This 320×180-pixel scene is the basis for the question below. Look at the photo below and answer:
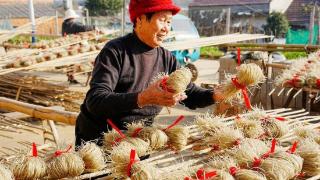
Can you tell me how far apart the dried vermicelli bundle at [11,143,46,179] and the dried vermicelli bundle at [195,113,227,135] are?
95cm

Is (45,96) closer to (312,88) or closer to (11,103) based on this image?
(11,103)

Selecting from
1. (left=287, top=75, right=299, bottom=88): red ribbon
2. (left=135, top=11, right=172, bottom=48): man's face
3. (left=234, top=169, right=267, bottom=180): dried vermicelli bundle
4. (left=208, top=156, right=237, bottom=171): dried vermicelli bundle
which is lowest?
(left=287, top=75, right=299, bottom=88): red ribbon

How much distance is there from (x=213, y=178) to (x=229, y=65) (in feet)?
20.9

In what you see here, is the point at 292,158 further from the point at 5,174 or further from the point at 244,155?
the point at 5,174

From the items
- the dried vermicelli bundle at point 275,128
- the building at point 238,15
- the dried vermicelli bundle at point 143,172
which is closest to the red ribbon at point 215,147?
the dried vermicelli bundle at point 275,128

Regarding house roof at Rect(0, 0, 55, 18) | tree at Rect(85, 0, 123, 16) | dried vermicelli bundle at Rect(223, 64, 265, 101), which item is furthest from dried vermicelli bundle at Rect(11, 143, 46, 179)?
house roof at Rect(0, 0, 55, 18)

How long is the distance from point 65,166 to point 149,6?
36.5 inches

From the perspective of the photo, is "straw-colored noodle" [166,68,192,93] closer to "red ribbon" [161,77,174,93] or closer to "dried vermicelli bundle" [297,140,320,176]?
"red ribbon" [161,77,174,93]

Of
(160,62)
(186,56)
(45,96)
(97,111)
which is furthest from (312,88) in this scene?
(186,56)

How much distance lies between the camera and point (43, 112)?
3.18 metres

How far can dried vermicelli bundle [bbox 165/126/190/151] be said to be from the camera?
7.18 ft

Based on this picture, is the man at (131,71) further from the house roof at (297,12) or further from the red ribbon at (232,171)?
the house roof at (297,12)

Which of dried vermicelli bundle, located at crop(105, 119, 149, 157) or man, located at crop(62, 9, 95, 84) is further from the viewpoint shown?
man, located at crop(62, 9, 95, 84)

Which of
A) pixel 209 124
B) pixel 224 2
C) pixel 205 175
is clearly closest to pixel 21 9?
pixel 224 2
